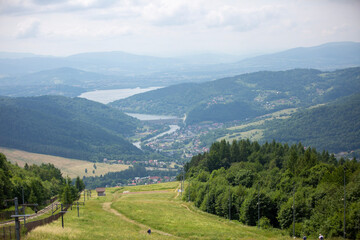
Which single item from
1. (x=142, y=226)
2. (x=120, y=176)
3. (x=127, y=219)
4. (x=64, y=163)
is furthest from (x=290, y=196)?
(x=64, y=163)

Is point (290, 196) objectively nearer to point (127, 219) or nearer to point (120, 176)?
point (127, 219)

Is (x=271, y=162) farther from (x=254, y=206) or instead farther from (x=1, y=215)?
(x=1, y=215)

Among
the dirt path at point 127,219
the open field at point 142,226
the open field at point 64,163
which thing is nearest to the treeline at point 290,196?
the open field at point 142,226

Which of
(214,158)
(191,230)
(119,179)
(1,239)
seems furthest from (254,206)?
(119,179)

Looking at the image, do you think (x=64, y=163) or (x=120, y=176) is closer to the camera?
(x=120, y=176)

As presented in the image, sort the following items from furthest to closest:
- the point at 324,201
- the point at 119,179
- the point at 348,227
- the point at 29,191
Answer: the point at 119,179 < the point at 29,191 < the point at 324,201 < the point at 348,227

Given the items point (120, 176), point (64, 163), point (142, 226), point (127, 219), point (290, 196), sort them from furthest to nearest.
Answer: point (64, 163) < point (120, 176) < point (290, 196) < point (127, 219) < point (142, 226)

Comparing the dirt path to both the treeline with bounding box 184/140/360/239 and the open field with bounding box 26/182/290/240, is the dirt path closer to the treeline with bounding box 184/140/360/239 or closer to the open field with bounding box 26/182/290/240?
the open field with bounding box 26/182/290/240
